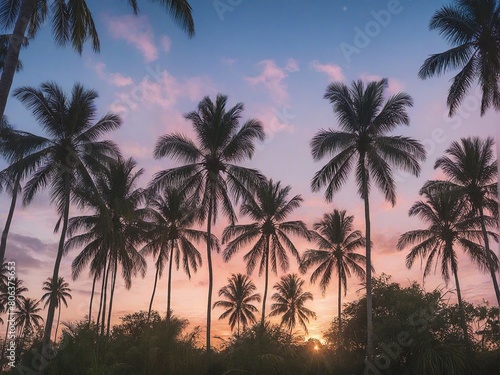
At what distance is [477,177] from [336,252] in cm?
1569

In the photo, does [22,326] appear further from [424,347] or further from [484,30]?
[484,30]

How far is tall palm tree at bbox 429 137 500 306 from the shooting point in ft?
102

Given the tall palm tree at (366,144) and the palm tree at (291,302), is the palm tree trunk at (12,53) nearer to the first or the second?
the tall palm tree at (366,144)

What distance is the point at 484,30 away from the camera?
66.2 ft

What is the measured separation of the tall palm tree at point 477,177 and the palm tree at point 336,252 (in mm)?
12701

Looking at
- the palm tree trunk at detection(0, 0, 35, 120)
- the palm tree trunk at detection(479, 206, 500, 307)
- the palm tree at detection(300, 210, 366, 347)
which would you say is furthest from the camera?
the palm tree at detection(300, 210, 366, 347)

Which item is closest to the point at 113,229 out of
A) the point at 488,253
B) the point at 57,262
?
the point at 57,262

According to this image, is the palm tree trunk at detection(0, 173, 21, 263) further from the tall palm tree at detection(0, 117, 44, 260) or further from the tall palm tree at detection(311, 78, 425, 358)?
the tall palm tree at detection(311, 78, 425, 358)

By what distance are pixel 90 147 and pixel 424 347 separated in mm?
21901

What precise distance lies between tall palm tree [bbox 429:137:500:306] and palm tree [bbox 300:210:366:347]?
12701 mm

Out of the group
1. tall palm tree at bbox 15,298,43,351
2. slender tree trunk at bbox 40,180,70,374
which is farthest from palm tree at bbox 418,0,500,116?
tall palm tree at bbox 15,298,43,351

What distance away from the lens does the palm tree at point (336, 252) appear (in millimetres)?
42781

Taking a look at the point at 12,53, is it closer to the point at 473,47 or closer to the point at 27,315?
the point at 473,47

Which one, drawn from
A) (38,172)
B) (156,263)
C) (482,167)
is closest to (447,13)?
(482,167)
